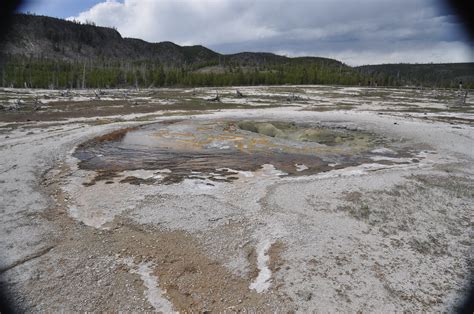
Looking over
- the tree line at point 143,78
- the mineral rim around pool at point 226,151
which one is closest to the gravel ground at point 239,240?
the mineral rim around pool at point 226,151

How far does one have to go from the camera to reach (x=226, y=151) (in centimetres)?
1422

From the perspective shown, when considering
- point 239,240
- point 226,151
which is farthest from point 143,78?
point 239,240

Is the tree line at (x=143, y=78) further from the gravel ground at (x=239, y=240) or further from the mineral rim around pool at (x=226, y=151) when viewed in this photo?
the gravel ground at (x=239, y=240)

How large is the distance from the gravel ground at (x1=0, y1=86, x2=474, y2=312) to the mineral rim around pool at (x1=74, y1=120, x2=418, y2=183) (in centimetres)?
91

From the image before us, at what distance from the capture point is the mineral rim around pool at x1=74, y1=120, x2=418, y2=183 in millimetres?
11703

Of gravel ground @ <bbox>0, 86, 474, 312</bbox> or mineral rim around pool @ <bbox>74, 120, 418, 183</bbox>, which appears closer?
gravel ground @ <bbox>0, 86, 474, 312</bbox>

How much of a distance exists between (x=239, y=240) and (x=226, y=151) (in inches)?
308

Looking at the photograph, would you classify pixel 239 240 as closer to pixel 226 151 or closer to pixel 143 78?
pixel 226 151

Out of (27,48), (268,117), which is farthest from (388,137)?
(27,48)

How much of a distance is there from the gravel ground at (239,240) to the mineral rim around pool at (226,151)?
2.98 ft

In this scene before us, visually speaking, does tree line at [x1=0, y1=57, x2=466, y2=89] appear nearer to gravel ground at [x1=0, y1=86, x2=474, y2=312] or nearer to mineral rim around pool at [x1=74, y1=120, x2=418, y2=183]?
mineral rim around pool at [x1=74, y1=120, x2=418, y2=183]

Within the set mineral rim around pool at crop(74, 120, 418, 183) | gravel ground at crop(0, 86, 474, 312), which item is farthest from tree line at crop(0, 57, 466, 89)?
gravel ground at crop(0, 86, 474, 312)

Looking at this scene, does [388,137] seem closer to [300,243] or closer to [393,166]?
[393,166]

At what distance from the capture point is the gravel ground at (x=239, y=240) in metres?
5.10
